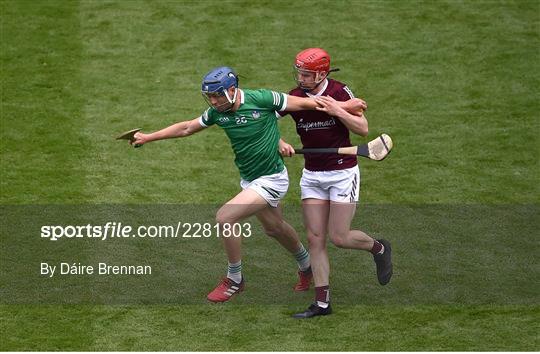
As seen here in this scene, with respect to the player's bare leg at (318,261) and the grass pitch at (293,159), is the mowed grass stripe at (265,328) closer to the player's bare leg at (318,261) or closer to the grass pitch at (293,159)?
the grass pitch at (293,159)

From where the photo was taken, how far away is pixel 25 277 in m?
14.8

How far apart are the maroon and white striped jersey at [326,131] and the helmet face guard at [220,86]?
2.14 ft

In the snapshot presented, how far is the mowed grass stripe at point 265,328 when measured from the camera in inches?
511

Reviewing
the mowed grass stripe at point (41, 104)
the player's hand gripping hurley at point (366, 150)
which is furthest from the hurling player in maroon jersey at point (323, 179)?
the mowed grass stripe at point (41, 104)

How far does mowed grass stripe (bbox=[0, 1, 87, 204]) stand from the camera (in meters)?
17.3

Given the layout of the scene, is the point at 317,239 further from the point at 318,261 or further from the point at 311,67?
the point at 311,67

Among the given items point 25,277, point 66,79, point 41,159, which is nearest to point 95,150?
point 41,159

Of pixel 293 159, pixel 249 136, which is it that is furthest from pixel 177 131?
pixel 293 159

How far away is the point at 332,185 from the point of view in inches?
548

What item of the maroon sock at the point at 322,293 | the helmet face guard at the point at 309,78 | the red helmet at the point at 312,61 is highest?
the red helmet at the point at 312,61

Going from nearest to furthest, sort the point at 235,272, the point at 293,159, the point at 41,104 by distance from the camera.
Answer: the point at 235,272 < the point at 293,159 < the point at 41,104

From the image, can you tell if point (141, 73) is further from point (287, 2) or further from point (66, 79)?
point (287, 2)

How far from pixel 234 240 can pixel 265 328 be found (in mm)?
1113

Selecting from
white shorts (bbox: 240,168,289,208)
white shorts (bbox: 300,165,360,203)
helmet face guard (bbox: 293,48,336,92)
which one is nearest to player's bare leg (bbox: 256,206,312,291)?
white shorts (bbox: 240,168,289,208)
